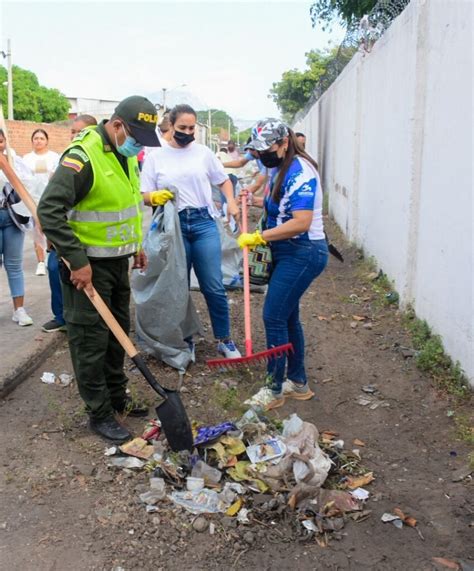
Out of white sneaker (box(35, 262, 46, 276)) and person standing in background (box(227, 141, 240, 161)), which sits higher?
person standing in background (box(227, 141, 240, 161))

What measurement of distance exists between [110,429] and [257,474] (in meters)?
0.95

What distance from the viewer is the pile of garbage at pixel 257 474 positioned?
2734 millimetres

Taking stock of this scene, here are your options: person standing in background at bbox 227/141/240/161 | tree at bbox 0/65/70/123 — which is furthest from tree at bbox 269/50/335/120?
person standing in background at bbox 227/141/240/161

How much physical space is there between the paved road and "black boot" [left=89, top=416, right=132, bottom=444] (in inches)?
36.3

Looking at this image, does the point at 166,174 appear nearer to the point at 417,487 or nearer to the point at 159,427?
the point at 159,427

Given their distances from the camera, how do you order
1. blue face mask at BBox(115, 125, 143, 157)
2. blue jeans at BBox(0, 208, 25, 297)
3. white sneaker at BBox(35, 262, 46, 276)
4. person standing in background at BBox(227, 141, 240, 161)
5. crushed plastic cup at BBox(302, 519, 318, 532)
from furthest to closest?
person standing in background at BBox(227, 141, 240, 161)
white sneaker at BBox(35, 262, 46, 276)
blue jeans at BBox(0, 208, 25, 297)
blue face mask at BBox(115, 125, 143, 157)
crushed plastic cup at BBox(302, 519, 318, 532)

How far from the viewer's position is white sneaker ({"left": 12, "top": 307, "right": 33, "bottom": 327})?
17.2ft

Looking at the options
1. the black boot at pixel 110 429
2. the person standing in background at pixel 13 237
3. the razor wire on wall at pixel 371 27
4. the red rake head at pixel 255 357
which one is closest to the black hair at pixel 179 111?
the person standing in background at pixel 13 237

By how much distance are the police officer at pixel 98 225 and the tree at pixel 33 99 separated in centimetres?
3824

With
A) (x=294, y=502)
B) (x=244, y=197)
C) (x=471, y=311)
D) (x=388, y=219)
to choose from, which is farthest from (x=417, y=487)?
(x=388, y=219)

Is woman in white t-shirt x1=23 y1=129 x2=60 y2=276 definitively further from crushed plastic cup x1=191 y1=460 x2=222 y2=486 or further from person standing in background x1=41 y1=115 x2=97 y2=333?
crushed plastic cup x1=191 y1=460 x2=222 y2=486

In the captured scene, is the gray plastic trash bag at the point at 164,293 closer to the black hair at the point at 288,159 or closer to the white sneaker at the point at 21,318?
the black hair at the point at 288,159

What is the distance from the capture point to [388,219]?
6.27m

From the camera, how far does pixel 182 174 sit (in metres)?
4.31
